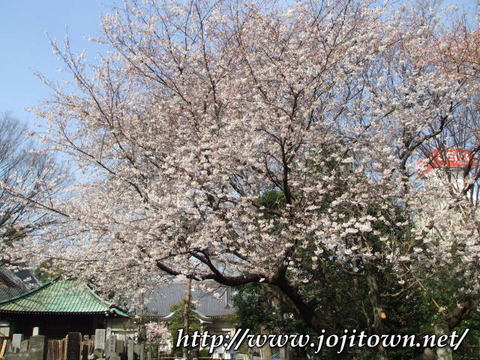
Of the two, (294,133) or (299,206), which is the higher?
(294,133)

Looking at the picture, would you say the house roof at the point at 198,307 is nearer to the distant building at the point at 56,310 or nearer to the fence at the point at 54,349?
the distant building at the point at 56,310

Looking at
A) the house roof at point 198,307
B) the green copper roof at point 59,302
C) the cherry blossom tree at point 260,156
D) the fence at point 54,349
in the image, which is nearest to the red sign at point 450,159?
the cherry blossom tree at point 260,156

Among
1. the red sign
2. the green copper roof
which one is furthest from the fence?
the red sign

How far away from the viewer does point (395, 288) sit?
386 inches

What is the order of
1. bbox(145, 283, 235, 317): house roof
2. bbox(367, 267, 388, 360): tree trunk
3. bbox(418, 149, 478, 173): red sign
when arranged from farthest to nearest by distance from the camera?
bbox(145, 283, 235, 317): house roof, bbox(418, 149, 478, 173): red sign, bbox(367, 267, 388, 360): tree trunk

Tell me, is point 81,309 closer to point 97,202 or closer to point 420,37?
point 97,202

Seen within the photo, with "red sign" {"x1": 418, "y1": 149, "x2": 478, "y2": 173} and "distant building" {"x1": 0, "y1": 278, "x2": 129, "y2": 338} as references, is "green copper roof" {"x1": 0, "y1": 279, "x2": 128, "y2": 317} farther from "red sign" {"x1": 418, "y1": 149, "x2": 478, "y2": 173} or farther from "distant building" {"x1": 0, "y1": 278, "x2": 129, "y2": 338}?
"red sign" {"x1": 418, "y1": 149, "x2": 478, "y2": 173}

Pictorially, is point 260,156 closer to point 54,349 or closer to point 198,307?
point 54,349

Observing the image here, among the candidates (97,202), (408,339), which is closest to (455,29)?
(408,339)

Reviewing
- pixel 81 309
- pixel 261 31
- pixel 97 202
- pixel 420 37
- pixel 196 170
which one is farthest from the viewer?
pixel 81 309

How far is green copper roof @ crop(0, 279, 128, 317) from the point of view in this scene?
49.5ft

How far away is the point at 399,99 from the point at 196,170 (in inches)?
198

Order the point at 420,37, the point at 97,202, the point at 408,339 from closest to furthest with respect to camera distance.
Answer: the point at 97,202, the point at 408,339, the point at 420,37

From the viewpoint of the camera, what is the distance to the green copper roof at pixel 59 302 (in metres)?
15.1
